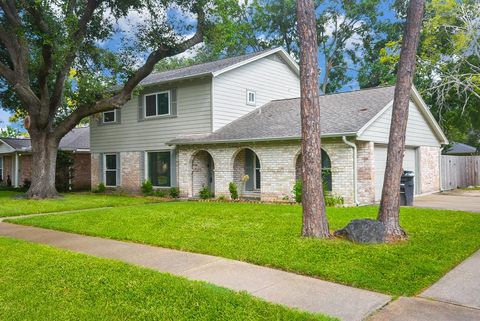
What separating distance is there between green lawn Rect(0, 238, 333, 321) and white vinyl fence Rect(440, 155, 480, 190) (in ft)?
58.9

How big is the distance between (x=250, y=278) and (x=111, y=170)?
17.0m

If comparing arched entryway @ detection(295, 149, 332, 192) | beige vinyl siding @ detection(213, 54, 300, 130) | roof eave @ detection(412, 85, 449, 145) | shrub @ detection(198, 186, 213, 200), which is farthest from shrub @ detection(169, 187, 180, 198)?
roof eave @ detection(412, 85, 449, 145)

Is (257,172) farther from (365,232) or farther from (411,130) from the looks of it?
(365,232)

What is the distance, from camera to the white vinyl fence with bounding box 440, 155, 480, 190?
1994 centimetres

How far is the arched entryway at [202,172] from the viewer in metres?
17.6

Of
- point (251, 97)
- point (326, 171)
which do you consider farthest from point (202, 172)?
point (326, 171)

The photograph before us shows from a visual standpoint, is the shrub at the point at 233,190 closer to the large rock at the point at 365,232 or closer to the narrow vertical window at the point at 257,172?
the narrow vertical window at the point at 257,172

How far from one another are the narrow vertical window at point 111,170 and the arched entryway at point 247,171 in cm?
741

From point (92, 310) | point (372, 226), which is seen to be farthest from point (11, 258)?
point (372, 226)

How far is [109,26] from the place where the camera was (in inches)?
762

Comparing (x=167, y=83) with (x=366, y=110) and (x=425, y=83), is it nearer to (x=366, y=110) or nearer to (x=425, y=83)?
(x=366, y=110)

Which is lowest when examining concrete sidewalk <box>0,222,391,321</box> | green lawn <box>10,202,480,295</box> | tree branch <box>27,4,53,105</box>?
concrete sidewalk <box>0,222,391,321</box>

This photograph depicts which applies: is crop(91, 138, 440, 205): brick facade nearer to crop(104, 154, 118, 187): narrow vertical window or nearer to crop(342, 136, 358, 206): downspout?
crop(342, 136, 358, 206): downspout

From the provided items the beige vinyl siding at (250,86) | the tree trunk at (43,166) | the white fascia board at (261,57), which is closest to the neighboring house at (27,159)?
the tree trunk at (43,166)
